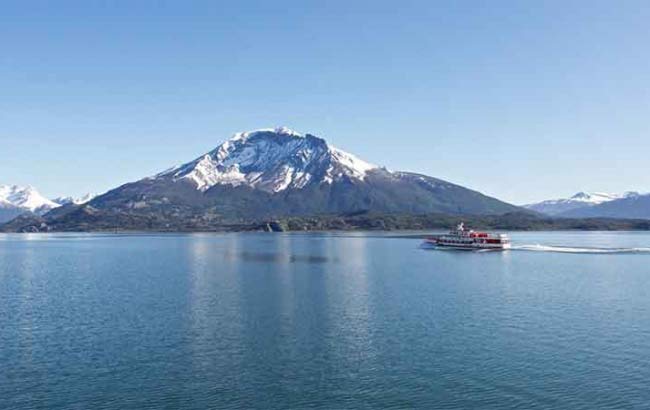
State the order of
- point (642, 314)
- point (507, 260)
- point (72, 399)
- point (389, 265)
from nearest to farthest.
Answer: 1. point (72, 399)
2. point (642, 314)
3. point (389, 265)
4. point (507, 260)

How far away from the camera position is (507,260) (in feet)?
526

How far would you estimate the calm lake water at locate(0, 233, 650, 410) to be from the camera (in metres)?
43.5

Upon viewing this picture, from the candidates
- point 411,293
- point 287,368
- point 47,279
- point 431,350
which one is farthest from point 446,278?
point 47,279

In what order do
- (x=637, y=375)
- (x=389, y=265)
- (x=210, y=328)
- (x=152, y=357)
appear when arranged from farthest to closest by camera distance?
1. (x=389, y=265)
2. (x=210, y=328)
3. (x=152, y=357)
4. (x=637, y=375)

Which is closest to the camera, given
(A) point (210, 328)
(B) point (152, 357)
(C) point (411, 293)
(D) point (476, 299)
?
(B) point (152, 357)

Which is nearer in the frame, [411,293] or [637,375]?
[637,375]

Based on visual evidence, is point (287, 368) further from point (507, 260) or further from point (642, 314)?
point (507, 260)

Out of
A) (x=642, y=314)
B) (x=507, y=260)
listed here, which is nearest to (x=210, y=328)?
(x=642, y=314)

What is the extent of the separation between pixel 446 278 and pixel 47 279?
3161 inches

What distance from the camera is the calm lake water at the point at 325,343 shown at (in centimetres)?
4354

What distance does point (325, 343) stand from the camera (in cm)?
5866

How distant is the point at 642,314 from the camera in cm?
7450

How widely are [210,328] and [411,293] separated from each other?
38.8m

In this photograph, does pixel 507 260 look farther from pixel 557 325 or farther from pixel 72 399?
pixel 72 399
